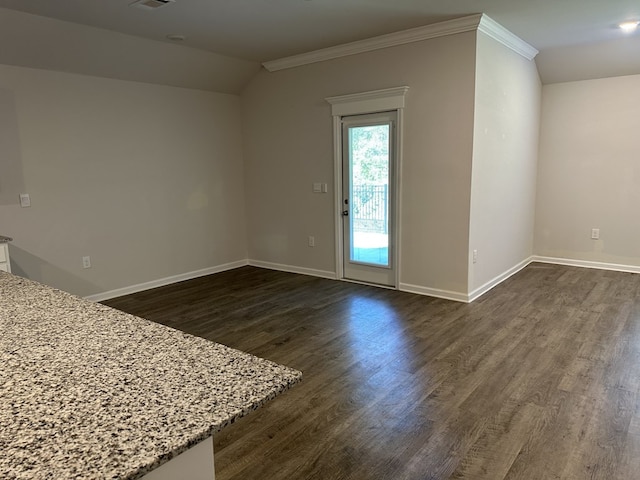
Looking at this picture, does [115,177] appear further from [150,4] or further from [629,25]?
[629,25]

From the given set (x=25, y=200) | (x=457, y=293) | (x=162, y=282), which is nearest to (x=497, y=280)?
(x=457, y=293)

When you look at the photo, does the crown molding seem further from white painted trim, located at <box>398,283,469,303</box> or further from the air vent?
white painted trim, located at <box>398,283,469,303</box>

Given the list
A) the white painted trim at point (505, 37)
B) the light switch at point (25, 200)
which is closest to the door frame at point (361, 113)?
the white painted trim at point (505, 37)

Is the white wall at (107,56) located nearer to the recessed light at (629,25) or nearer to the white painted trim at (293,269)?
the white painted trim at (293,269)

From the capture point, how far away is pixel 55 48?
4078 millimetres

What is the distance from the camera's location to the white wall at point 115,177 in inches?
167

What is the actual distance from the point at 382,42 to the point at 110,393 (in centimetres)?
448

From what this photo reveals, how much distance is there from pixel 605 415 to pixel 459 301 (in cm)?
207

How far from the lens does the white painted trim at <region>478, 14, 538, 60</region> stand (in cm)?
410

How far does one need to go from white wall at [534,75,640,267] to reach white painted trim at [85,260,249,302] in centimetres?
446

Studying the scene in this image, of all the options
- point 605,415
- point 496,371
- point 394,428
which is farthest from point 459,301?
point 394,428

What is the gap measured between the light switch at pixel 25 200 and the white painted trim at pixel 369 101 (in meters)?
3.28

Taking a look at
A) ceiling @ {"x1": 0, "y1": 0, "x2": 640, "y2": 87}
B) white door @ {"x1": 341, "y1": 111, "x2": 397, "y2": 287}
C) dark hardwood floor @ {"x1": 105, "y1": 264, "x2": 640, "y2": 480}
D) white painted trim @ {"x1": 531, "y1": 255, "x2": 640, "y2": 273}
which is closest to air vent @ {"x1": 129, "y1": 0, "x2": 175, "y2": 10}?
ceiling @ {"x1": 0, "y1": 0, "x2": 640, "y2": 87}

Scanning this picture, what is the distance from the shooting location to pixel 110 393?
100cm
